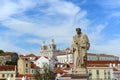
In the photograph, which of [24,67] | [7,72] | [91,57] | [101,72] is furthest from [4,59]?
[101,72]

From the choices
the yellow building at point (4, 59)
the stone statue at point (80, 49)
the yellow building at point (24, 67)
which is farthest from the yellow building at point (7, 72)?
the stone statue at point (80, 49)

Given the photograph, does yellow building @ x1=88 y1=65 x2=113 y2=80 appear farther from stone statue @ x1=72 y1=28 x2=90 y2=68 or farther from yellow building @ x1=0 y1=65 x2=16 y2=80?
stone statue @ x1=72 y1=28 x2=90 y2=68

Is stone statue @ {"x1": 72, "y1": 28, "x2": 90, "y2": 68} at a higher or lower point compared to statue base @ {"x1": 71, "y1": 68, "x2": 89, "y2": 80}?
higher

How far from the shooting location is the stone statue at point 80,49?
34.2 ft

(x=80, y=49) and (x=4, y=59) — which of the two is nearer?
(x=80, y=49)

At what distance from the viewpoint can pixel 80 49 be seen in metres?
10.5

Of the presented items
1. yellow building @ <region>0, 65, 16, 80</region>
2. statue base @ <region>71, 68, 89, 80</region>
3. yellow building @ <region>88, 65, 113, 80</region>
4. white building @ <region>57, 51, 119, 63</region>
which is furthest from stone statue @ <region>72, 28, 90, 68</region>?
white building @ <region>57, 51, 119, 63</region>

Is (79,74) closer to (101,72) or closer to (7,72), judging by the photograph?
(101,72)

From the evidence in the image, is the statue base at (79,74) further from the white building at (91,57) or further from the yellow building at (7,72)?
the white building at (91,57)

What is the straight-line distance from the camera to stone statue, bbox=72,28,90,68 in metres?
10.4

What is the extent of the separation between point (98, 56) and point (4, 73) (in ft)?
265

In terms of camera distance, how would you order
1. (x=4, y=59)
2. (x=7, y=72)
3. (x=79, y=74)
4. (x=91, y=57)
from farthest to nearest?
(x=91, y=57)
(x=4, y=59)
(x=7, y=72)
(x=79, y=74)

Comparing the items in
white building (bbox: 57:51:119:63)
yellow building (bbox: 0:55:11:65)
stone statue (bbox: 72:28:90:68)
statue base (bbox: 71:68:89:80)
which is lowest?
statue base (bbox: 71:68:89:80)

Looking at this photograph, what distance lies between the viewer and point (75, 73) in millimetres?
10320
